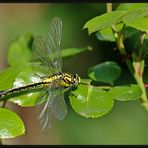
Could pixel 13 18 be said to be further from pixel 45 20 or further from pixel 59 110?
pixel 59 110

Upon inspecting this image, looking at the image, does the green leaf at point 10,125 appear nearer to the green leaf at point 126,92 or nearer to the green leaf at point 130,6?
the green leaf at point 126,92

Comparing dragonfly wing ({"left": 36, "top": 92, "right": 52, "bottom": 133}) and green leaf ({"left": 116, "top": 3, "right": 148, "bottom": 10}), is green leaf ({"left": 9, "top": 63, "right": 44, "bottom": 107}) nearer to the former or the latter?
dragonfly wing ({"left": 36, "top": 92, "right": 52, "bottom": 133})

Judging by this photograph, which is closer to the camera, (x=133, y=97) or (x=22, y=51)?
(x=133, y=97)

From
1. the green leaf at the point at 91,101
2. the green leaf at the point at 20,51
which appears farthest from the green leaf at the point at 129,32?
the green leaf at the point at 20,51

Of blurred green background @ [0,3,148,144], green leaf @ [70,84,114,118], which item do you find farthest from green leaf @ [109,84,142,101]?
blurred green background @ [0,3,148,144]

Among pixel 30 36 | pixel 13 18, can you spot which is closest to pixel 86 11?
pixel 13 18

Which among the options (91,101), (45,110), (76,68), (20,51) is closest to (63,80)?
(45,110)
